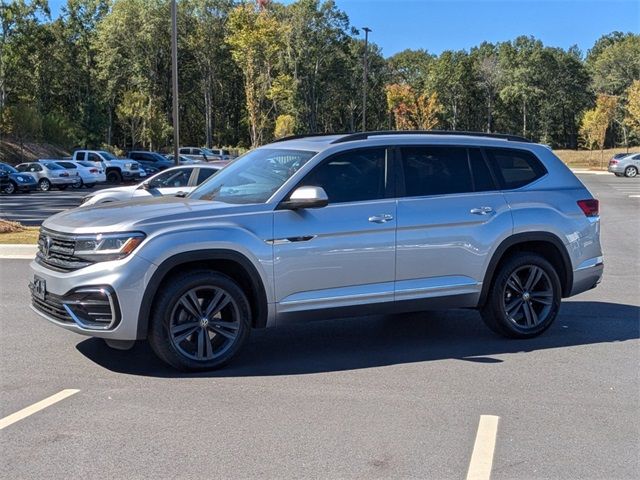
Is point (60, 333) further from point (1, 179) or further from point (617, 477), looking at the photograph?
point (1, 179)

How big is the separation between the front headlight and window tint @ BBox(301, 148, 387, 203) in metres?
1.45

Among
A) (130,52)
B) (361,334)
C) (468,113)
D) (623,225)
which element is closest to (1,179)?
(623,225)

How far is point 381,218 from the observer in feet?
19.6

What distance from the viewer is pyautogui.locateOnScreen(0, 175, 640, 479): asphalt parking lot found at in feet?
13.2

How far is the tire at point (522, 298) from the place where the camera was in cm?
659

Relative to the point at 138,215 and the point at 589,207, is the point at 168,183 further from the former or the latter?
the point at 589,207

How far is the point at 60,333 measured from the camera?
6848 millimetres

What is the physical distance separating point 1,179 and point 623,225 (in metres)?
25.5

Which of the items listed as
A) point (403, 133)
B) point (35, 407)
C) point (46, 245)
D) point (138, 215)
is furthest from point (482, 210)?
point (35, 407)

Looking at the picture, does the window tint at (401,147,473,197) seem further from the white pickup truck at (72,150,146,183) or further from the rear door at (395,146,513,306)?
the white pickup truck at (72,150,146,183)

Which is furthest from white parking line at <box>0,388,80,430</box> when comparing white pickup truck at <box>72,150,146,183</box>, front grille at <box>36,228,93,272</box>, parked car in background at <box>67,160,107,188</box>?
white pickup truck at <box>72,150,146,183</box>

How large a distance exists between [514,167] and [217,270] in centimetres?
304

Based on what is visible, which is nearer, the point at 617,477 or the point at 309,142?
the point at 617,477

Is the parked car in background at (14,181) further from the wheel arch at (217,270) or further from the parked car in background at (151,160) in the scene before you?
the wheel arch at (217,270)
